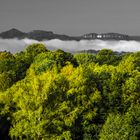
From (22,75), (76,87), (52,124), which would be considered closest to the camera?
(52,124)

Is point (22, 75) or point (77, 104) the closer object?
point (77, 104)

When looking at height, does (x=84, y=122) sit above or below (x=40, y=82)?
below

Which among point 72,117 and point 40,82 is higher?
point 40,82

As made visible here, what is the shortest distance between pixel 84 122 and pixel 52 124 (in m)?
6.87

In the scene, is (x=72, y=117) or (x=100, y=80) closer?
(x=72, y=117)

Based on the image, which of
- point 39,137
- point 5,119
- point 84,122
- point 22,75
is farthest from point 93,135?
point 22,75

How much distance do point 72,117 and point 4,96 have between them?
16951 mm

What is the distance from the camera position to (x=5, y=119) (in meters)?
113

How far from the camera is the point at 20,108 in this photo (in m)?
113

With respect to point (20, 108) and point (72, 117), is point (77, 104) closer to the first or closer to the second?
point (72, 117)

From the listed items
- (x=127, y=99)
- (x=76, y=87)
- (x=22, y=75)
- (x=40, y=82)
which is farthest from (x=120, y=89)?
(x=22, y=75)

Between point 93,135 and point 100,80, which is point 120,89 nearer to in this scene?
point 100,80

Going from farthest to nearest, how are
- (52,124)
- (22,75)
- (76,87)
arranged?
1. (22,75)
2. (76,87)
3. (52,124)

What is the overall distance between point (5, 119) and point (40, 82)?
40.4 feet
